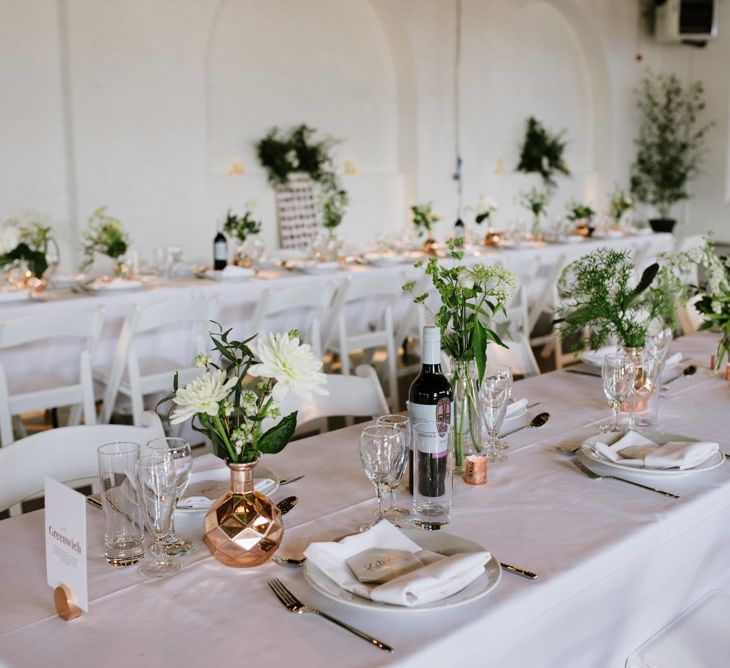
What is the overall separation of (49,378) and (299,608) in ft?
9.74

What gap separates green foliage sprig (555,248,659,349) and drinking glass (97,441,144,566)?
1.45 metres

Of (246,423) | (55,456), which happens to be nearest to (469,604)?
(246,423)

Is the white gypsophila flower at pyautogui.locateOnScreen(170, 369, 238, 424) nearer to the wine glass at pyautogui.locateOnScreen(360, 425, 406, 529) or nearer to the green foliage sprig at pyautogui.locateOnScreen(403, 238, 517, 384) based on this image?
the wine glass at pyautogui.locateOnScreen(360, 425, 406, 529)

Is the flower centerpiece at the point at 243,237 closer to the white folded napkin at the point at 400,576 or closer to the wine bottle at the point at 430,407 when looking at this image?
the wine bottle at the point at 430,407

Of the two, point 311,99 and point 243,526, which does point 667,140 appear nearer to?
point 311,99

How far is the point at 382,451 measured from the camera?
1.76 m

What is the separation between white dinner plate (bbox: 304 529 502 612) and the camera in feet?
4.62

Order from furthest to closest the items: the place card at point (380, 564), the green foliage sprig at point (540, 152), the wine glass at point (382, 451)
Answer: the green foliage sprig at point (540, 152) < the wine glass at point (382, 451) < the place card at point (380, 564)

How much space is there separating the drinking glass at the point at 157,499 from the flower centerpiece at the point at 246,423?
0.26ft

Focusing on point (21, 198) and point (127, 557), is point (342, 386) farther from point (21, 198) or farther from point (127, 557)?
point (21, 198)

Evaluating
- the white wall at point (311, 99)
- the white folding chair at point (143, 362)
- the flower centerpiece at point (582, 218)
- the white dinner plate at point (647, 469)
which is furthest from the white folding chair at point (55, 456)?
the flower centerpiece at point (582, 218)

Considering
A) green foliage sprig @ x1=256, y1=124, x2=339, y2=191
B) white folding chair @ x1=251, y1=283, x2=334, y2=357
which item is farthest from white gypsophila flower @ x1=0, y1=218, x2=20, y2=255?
green foliage sprig @ x1=256, y1=124, x2=339, y2=191

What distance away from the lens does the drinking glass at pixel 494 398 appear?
7.03 feet

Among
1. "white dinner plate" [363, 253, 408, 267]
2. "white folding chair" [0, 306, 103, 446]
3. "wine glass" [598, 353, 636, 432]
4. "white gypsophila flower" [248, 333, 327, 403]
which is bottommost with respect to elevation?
"white folding chair" [0, 306, 103, 446]
